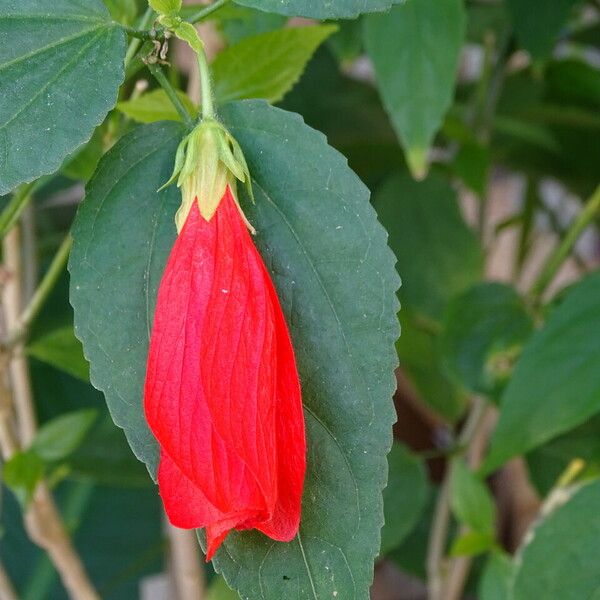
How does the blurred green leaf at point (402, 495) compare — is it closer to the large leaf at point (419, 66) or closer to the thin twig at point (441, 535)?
the thin twig at point (441, 535)

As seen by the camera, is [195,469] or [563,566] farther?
[563,566]

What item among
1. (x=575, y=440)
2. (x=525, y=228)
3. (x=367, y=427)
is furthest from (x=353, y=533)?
(x=525, y=228)

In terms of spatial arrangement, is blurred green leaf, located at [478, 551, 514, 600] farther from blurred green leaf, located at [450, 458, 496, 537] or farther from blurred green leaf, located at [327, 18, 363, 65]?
blurred green leaf, located at [327, 18, 363, 65]

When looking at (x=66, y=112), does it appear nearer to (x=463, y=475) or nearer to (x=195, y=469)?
(x=195, y=469)

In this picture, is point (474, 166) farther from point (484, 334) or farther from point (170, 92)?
point (170, 92)

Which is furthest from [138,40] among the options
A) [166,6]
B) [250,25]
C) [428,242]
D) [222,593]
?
[428,242]

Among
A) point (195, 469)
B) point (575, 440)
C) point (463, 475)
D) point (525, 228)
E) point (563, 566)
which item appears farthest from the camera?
point (525, 228)

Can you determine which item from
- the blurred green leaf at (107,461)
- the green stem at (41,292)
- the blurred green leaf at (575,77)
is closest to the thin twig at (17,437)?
the green stem at (41,292)
